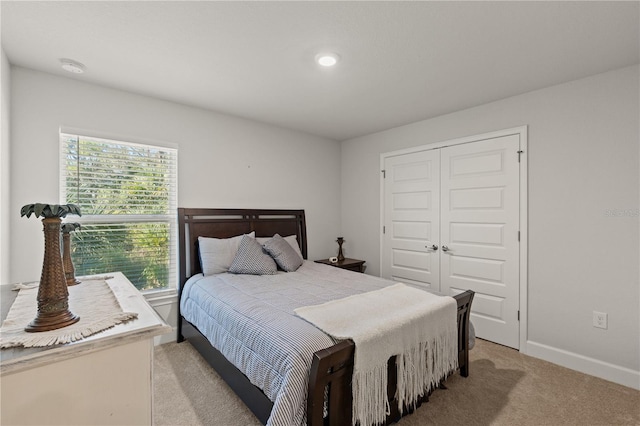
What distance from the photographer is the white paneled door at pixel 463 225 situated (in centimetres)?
298

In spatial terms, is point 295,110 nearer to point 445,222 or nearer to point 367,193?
point 367,193

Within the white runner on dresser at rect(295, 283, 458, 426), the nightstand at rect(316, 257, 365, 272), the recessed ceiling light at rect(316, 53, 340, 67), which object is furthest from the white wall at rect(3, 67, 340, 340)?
the white runner on dresser at rect(295, 283, 458, 426)

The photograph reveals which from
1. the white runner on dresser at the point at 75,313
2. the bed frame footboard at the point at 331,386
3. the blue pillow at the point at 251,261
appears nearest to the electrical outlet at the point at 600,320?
the bed frame footboard at the point at 331,386

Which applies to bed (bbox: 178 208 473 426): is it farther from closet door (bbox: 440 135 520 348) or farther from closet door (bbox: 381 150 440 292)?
closet door (bbox: 381 150 440 292)

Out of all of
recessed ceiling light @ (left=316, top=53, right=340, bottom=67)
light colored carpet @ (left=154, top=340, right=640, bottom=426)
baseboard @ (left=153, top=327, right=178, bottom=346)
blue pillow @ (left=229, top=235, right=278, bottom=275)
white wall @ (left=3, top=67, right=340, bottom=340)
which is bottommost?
light colored carpet @ (left=154, top=340, right=640, bottom=426)

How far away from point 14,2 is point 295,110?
2.22 m

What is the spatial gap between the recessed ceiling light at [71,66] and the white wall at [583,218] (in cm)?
372

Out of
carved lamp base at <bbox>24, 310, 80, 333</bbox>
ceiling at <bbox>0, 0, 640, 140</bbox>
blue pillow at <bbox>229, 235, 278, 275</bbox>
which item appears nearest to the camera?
carved lamp base at <bbox>24, 310, 80, 333</bbox>

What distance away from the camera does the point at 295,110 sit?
336 cm

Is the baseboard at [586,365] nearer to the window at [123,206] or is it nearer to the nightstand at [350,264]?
the nightstand at [350,264]

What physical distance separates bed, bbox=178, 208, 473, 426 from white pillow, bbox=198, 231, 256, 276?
0.09 m

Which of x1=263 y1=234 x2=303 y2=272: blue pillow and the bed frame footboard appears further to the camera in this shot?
x1=263 y1=234 x2=303 y2=272: blue pillow

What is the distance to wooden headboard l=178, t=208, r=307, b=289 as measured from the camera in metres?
3.13

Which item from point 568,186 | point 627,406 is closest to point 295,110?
point 568,186
